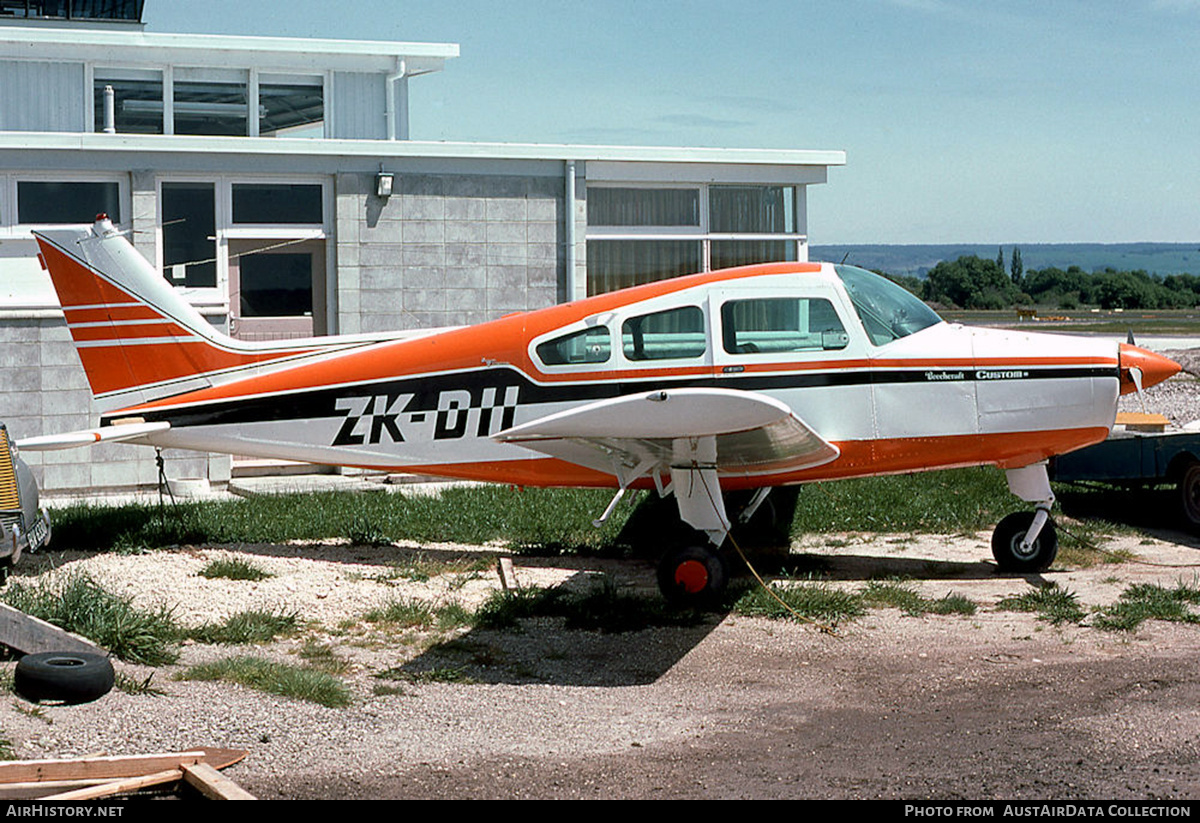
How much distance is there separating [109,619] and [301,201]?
8.67 metres

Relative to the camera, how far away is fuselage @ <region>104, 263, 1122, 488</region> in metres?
9.37

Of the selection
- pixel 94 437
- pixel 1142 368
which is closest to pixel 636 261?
pixel 1142 368

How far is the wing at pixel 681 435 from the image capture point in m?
7.45

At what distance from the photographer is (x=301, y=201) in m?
15.4

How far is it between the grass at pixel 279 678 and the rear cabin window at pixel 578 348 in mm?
3335

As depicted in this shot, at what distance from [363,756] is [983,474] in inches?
377

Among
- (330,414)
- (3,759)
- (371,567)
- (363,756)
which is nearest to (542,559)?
(371,567)

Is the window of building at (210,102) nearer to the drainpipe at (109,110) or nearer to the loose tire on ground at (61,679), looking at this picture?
the drainpipe at (109,110)

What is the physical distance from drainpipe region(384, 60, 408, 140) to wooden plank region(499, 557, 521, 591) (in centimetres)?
964

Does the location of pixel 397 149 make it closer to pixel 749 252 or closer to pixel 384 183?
pixel 384 183

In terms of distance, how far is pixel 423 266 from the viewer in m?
15.6

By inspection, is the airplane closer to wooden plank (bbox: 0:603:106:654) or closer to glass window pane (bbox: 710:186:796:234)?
wooden plank (bbox: 0:603:106:654)

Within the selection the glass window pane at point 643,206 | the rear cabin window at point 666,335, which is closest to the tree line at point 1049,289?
the glass window pane at point 643,206

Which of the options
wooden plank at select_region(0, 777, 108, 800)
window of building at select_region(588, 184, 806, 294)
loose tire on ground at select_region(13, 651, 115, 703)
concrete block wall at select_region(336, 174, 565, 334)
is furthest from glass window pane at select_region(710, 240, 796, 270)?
wooden plank at select_region(0, 777, 108, 800)
